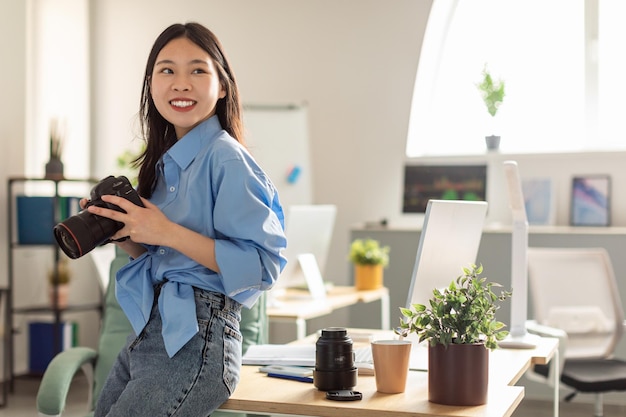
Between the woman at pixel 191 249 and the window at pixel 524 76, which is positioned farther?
the window at pixel 524 76


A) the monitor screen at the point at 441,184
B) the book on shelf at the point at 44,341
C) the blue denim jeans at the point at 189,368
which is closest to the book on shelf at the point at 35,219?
the book on shelf at the point at 44,341

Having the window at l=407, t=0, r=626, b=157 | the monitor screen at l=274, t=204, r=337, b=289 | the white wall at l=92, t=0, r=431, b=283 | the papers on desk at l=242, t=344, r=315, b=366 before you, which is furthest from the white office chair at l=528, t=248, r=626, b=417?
the papers on desk at l=242, t=344, r=315, b=366

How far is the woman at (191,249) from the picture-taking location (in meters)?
1.72

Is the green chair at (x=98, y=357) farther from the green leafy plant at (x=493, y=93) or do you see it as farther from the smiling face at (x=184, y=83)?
the green leafy plant at (x=493, y=93)

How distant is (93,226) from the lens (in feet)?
5.65

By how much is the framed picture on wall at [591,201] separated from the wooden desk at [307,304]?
52.6 inches

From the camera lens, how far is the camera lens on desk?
197 centimetres

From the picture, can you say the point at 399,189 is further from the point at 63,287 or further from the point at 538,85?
the point at 63,287

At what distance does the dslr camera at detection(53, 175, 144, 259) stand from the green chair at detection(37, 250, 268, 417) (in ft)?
2.65

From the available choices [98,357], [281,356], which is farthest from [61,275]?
[281,356]

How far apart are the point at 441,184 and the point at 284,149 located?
1024 mm

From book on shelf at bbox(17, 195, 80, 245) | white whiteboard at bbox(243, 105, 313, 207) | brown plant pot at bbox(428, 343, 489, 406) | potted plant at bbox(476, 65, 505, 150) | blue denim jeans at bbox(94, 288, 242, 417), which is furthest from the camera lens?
white whiteboard at bbox(243, 105, 313, 207)

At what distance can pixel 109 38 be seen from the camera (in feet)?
21.5

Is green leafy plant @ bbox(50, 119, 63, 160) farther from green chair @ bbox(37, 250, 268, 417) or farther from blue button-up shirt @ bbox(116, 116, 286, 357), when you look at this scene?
blue button-up shirt @ bbox(116, 116, 286, 357)
